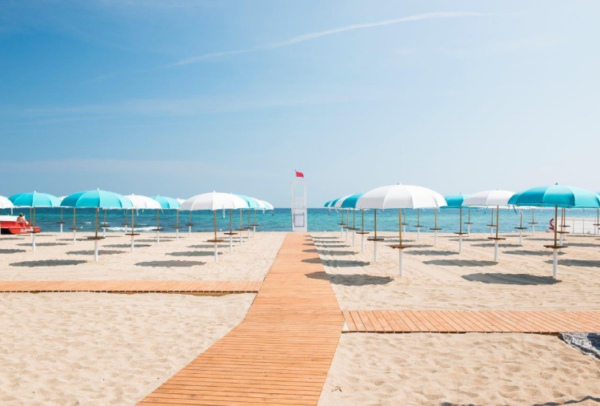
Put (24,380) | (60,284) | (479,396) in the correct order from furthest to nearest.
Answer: (60,284), (24,380), (479,396)

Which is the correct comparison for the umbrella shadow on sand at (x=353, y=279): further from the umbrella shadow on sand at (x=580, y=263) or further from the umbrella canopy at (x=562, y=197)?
the umbrella shadow on sand at (x=580, y=263)

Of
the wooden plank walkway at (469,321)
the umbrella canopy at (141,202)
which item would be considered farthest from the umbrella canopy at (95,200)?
the wooden plank walkway at (469,321)

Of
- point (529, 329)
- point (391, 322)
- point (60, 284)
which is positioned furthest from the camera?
point (60, 284)

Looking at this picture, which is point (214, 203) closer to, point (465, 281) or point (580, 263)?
point (465, 281)

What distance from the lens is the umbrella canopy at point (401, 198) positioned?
9938 millimetres

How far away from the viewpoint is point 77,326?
21.3 feet

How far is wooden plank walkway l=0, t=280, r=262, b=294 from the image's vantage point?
29.2 ft

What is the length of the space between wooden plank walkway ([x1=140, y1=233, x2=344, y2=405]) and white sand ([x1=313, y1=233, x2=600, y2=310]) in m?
1.23

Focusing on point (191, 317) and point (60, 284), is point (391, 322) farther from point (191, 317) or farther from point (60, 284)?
point (60, 284)

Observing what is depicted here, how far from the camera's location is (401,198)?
10.1 metres

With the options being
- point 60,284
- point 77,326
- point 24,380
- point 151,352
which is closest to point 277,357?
point 151,352

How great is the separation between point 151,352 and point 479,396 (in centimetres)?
388

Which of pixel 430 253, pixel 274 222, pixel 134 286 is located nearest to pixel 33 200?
pixel 134 286

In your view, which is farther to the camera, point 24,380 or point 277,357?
point 277,357
